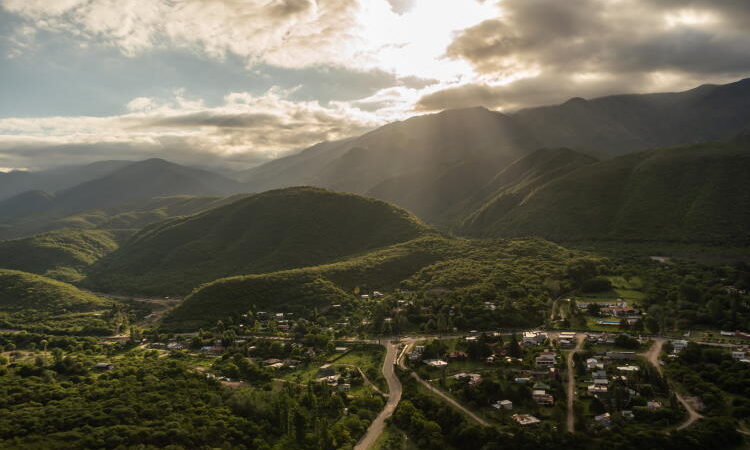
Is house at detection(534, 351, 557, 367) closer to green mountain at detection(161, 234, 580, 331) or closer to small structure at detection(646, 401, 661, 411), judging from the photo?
small structure at detection(646, 401, 661, 411)

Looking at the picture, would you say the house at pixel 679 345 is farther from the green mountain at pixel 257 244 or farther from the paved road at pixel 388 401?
the green mountain at pixel 257 244

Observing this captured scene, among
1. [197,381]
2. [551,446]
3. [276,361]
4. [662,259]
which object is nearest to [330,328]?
[276,361]

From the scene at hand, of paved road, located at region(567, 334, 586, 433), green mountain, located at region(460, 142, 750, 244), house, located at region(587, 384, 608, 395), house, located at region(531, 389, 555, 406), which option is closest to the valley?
house, located at region(587, 384, 608, 395)

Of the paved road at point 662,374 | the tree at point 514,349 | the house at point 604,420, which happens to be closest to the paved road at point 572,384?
the house at point 604,420

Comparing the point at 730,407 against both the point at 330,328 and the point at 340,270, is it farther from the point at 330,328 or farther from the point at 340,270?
the point at 340,270

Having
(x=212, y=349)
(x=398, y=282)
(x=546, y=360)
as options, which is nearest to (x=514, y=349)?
(x=546, y=360)
